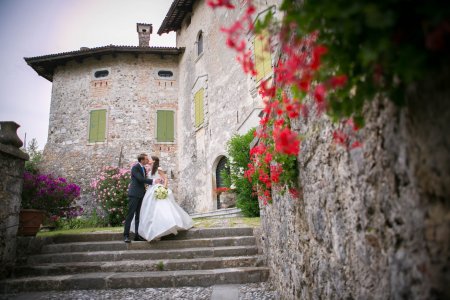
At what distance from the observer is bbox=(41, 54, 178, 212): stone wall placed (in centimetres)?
1380

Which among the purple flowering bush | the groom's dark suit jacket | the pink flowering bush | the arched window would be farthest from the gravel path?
the arched window

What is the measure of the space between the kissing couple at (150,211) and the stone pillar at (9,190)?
1731 millimetres

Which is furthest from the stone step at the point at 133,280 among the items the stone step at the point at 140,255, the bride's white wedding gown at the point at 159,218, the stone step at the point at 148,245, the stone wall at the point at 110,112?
the stone wall at the point at 110,112

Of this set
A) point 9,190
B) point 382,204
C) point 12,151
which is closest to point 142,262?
point 9,190

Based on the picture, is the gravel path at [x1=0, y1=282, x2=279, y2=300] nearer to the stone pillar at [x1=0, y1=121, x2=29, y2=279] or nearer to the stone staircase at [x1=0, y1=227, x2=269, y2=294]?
the stone staircase at [x1=0, y1=227, x2=269, y2=294]

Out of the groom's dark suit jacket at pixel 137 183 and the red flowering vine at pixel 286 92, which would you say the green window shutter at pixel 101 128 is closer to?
the groom's dark suit jacket at pixel 137 183

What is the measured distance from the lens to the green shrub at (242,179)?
274 inches

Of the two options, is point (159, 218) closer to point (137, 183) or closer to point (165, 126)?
point (137, 183)

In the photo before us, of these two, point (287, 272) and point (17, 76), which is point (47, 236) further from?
point (17, 76)

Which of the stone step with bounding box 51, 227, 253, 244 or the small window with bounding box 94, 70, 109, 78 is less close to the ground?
the small window with bounding box 94, 70, 109, 78

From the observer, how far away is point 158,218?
217 inches

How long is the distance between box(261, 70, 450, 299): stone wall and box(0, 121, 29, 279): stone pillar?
14.2 ft

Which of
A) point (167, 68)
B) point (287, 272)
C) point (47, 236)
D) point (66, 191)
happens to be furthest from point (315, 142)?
point (167, 68)

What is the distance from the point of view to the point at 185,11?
1442 cm
